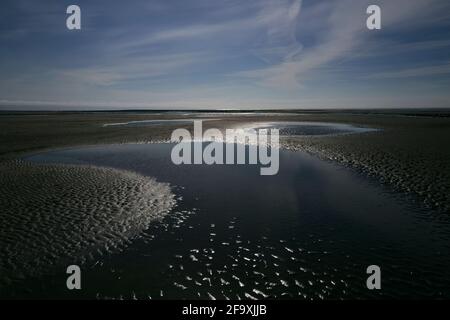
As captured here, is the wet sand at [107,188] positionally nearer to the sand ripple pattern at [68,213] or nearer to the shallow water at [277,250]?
the sand ripple pattern at [68,213]

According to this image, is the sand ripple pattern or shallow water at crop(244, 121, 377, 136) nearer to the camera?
the sand ripple pattern

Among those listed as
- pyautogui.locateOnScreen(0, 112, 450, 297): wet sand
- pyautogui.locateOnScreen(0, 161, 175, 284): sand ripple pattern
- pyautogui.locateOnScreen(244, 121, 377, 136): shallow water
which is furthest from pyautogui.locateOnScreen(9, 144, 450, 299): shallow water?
pyautogui.locateOnScreen(244, 121, 377, 136): shallow water

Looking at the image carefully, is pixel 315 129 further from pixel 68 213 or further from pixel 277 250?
pixel 68 213

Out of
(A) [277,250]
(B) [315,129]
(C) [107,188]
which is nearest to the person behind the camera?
(A) [277,250]

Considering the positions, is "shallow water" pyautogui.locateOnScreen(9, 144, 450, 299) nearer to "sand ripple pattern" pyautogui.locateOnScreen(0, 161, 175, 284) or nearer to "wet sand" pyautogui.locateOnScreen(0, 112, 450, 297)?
"sand ripple pattern" pyautogui.locateOnScreen(0, 161, 175, 284)

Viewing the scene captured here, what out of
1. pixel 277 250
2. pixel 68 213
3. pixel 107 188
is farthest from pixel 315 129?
pixel 68 213

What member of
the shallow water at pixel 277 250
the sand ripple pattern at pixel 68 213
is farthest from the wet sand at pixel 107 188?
the shallow water at pixel 277 250
